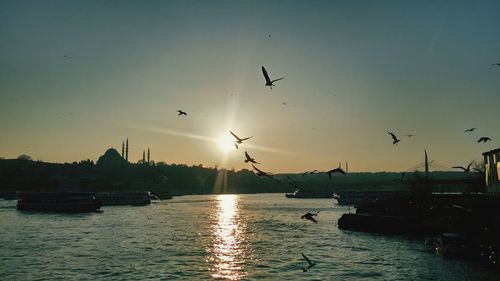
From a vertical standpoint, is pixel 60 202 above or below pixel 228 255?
above

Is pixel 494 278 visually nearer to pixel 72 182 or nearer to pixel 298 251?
pixel 298 251

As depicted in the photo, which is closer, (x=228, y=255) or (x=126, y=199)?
(x=228, y=255)

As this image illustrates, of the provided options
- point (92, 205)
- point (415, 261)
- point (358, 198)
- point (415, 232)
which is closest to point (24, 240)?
point (415, 261)

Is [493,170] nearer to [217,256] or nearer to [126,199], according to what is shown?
[217,256]

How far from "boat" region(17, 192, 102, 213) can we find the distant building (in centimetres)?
7998

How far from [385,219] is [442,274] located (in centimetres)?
2934

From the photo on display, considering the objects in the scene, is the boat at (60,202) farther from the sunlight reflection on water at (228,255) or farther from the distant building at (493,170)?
the distant building at (493,170)

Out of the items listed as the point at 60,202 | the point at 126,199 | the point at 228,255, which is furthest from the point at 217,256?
the point at 126,199

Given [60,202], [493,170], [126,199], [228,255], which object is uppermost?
[493,170]

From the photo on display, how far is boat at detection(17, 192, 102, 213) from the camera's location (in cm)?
10400

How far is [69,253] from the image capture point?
42000 millimetres

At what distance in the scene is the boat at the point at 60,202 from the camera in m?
104

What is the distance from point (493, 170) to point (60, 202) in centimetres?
8659

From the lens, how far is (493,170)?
63781 mm
